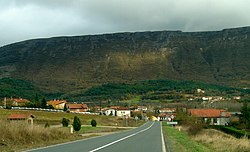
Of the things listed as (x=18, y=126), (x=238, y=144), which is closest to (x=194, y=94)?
(x=238, y=144)

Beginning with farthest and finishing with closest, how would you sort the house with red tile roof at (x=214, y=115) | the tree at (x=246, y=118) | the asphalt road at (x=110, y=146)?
1. the house with red tile roof at (x=214, y=115)
2. the tree at (x=246, y=118)
3. the asphalt road at (x=110, y=146)

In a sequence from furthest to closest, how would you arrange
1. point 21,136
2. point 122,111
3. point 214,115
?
point 122,111 < point 214,115 < point 21,136

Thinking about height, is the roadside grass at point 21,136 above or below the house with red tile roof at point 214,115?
above

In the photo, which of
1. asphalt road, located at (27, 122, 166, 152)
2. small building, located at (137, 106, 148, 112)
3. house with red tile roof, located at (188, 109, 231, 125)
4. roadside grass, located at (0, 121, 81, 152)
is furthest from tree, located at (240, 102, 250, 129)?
small building, located at (137, 106, 148, 112)

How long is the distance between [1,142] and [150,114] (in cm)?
15567

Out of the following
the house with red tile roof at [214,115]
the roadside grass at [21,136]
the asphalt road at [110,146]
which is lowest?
the house with red tile roof at [214,115]

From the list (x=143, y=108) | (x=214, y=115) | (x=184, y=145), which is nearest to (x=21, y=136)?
(x=184, y=145)

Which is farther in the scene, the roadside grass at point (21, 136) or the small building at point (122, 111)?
the small building at point (122, 111)

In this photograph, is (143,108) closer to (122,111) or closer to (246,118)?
(122,111)

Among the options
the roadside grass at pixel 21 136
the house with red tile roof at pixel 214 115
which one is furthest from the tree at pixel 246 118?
the roadside grass at pixel 21 136

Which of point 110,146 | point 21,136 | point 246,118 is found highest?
point 21,136

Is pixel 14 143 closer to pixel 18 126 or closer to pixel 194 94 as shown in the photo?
pixel 18 126

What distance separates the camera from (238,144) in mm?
36969

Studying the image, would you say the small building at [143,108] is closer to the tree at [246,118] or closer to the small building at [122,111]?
the small building at [122,111]
